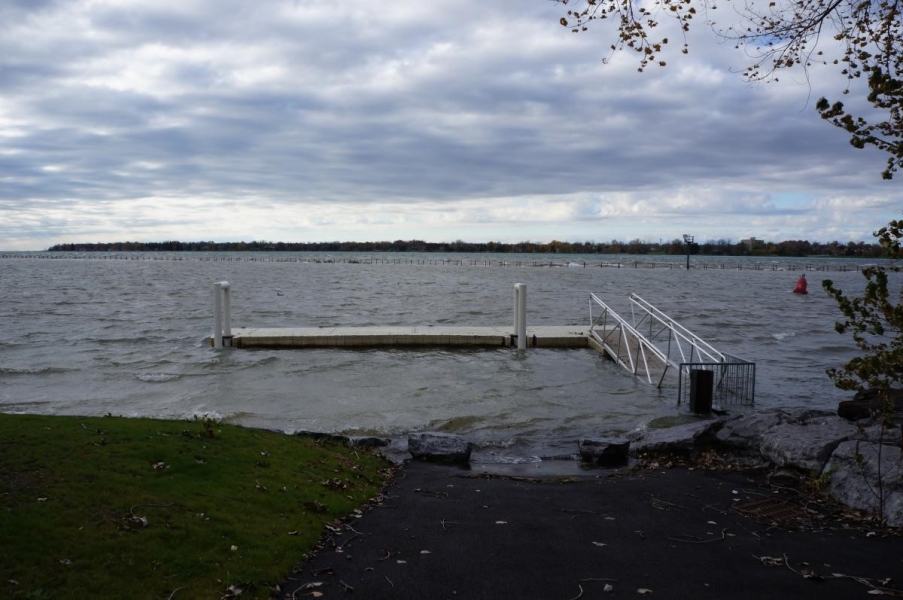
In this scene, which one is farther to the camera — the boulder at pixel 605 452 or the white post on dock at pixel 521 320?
the white post on dock at pixel 521 320

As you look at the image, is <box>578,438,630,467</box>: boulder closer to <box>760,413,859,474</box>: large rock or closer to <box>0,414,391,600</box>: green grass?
<box>760,413,859,474</box>: large rock

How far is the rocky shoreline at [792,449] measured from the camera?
22.7 feet

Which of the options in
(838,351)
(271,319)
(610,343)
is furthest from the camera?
(271,319)

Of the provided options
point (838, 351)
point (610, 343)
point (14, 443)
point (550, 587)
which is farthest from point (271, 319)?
point (550, 587)

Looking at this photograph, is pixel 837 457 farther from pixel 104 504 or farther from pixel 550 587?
pixel 104 504

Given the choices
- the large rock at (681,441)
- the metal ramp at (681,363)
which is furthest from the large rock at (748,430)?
the metal ramp at (681,363)

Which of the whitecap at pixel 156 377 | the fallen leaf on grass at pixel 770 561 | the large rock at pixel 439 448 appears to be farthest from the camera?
the whitecap at pixel 156 377

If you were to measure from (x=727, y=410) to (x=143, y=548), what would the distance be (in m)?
11.8

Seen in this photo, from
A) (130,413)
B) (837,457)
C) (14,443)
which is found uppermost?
(14,443)

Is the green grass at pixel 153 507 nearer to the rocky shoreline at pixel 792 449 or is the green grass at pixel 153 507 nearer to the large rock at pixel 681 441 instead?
the rocky shoreline at pixel 792 449

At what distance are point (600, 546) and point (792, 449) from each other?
3.90m

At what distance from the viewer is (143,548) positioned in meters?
4.70

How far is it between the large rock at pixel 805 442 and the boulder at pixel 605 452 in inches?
72.9

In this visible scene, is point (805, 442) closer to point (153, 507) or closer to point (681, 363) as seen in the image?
point (681, 363)
